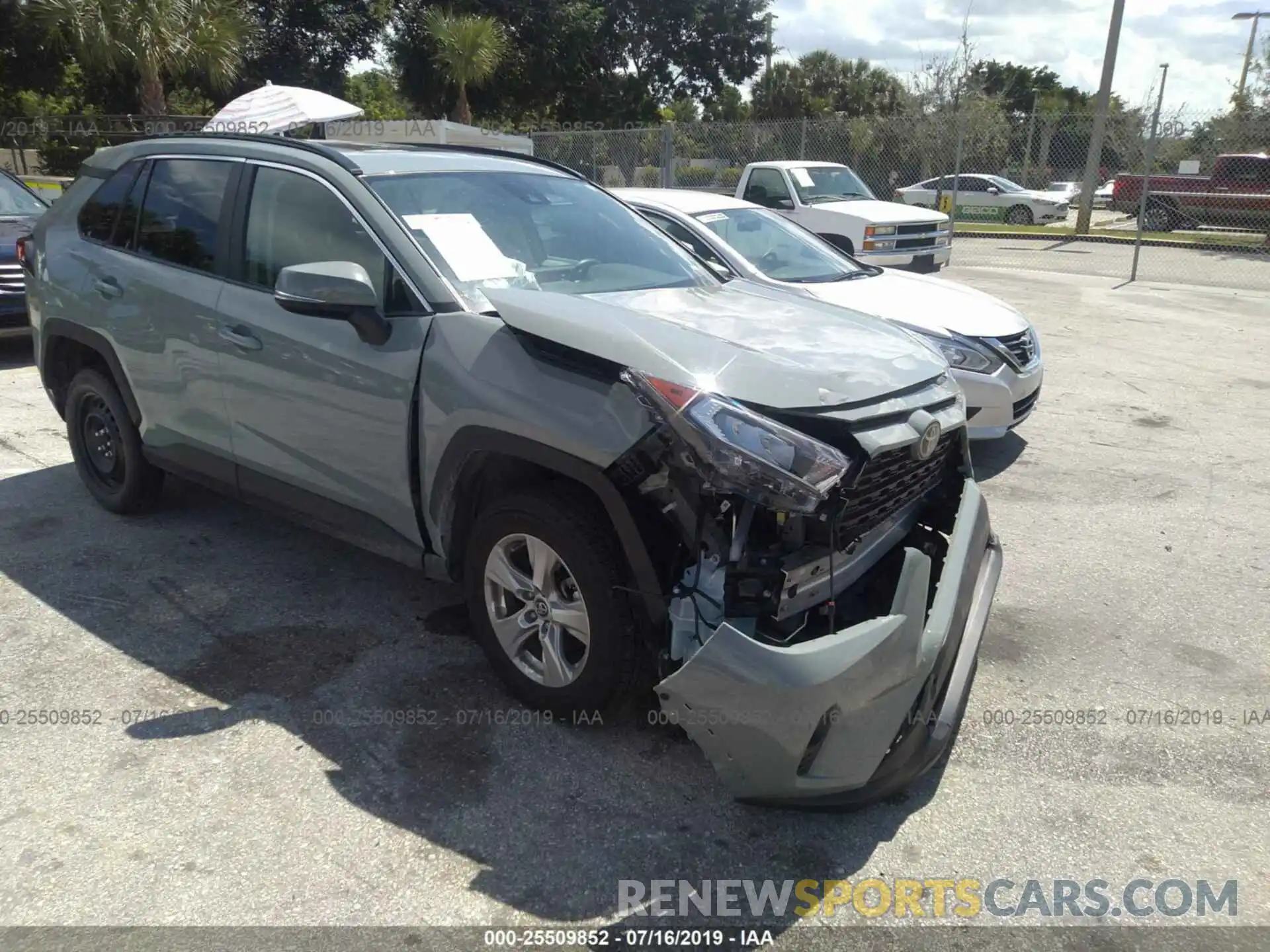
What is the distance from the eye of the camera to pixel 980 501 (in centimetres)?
352

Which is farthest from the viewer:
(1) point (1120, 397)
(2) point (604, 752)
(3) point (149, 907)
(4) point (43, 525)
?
(1) point (1120, 397)

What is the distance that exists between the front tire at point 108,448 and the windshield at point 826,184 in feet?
31.1

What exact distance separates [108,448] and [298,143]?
2.10 metres

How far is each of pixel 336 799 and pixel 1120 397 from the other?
7.19 meters

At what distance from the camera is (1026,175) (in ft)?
93.3

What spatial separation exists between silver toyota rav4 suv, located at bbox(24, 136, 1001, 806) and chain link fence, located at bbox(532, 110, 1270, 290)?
45.3 feet

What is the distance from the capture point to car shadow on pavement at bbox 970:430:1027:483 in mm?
6207

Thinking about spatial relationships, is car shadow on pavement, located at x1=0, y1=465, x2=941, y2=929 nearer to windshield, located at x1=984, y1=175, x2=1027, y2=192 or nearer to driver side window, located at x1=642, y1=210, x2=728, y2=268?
driver side window, located at x1=642, y1=210, x2=728, y2=268

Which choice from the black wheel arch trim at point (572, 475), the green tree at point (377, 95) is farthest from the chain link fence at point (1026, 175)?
the green tree at point (377, 95)

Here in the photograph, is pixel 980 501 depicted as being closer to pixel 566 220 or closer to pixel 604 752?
pixel 604 752

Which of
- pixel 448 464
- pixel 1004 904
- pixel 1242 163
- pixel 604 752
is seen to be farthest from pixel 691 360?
pixel 1242 163

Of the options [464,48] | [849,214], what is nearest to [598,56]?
[464,48]

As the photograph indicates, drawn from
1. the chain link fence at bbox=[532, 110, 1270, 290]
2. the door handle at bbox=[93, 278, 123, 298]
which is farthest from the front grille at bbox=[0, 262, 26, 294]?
the chain link fence at bbox=[532, 110, 1270, 290]

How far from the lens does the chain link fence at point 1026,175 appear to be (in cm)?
1797
